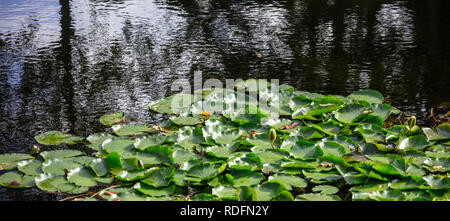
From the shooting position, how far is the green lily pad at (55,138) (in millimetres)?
2186

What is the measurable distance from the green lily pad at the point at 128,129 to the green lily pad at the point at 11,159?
1.39ft

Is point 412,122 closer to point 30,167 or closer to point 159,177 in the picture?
point 159,177

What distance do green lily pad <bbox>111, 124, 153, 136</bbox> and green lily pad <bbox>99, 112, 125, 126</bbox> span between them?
0.34 feet

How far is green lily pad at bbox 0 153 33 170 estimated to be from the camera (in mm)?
1942

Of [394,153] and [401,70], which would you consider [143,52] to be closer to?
[401,70]

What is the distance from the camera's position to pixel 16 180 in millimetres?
1828

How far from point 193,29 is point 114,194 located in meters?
2.83

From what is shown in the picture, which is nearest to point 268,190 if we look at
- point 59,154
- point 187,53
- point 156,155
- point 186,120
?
point 156,155

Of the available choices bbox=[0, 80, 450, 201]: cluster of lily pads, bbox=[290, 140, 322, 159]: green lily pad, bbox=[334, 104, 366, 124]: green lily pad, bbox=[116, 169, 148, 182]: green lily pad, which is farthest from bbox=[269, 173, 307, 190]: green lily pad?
bbox=[334, 104, 366, 124]: green lily pad

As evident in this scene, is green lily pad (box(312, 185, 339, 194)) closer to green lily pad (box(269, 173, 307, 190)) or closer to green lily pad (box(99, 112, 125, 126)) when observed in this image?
green lily pad (box(269, 173, 307, 190))

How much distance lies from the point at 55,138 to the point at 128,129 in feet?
1.13

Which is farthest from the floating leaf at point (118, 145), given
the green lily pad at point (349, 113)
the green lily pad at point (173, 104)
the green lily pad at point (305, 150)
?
the green lily pad at point (349, 113)

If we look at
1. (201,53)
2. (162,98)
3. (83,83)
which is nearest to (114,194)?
(162,98)

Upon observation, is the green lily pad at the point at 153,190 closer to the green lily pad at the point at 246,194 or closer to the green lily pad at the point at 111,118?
the green lily pad at the point at 246,194
